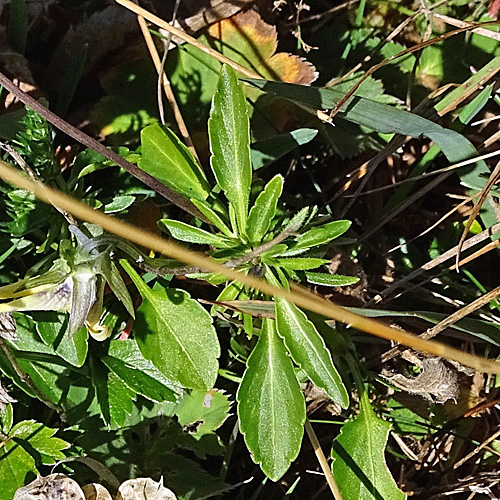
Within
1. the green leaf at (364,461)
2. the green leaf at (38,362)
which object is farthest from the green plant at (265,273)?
the green leaf at (38,362)

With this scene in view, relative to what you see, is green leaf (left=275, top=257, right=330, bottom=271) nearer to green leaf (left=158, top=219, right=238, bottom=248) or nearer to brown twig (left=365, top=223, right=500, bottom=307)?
green leaf (left=158, top=219, right=238, bottom=248)

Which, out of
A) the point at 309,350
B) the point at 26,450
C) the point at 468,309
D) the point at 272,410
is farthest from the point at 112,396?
the point at 468,309

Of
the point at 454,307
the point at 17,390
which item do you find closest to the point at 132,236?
the point at 17,390

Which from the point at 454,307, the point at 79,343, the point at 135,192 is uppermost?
the point at 135,192

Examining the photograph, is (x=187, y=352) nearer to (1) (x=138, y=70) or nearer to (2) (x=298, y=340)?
(2) (x=298, y=340)

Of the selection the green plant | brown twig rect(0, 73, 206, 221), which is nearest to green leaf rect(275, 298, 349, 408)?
the green plant

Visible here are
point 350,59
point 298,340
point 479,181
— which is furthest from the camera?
point 350,59

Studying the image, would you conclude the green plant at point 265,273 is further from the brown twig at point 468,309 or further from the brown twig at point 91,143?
the brown twig at point 468,309
